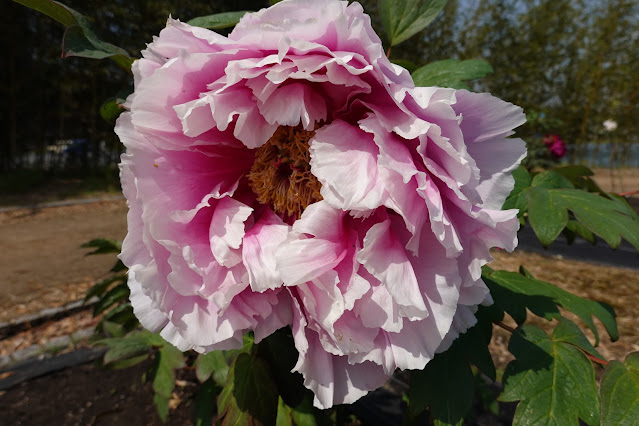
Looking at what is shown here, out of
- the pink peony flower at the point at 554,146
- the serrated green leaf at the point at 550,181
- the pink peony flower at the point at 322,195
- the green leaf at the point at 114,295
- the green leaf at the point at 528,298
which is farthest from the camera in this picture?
the pink peony flower at the point at 554,146

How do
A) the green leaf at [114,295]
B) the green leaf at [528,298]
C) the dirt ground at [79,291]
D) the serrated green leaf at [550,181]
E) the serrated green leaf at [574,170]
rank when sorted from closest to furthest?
the green leaf at [528,298]
the serrated green leaf at [550,181]
the serrated green leaf at [574,170]
the green leaf at [114,295]
the dirt ground at [79,291]

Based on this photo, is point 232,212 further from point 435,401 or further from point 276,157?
point 435,401

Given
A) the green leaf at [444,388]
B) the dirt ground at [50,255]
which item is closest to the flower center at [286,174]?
the green leaf at [444,388]

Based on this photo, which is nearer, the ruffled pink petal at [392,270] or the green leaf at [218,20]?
the ruffled pink petal at [392,270]

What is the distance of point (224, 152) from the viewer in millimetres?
643

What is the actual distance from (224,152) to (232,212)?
101 mm

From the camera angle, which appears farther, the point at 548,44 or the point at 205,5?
the point at 548,44

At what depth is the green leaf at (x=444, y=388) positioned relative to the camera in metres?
0.70

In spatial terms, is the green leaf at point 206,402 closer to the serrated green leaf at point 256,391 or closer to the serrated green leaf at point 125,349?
the serrated green leaf at point 125,349

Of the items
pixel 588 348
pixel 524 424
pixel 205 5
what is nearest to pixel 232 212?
pixel 524 424

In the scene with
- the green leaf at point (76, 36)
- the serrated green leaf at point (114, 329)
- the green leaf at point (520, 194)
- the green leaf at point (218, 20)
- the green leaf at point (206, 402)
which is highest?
the green leaf at point (218, 20)

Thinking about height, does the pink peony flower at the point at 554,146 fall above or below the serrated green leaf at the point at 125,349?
above

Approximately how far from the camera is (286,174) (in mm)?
653

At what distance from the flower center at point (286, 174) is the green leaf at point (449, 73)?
328 mm
